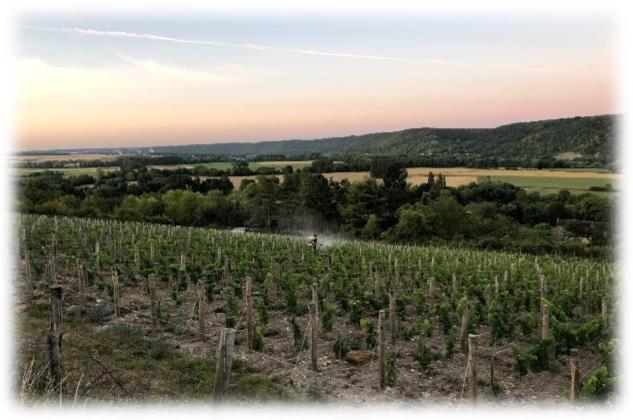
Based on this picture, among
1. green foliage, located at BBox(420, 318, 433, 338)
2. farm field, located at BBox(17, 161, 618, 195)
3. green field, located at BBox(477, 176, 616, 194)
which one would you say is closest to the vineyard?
green foliage, located at BBox(420, 318, 433, 338)

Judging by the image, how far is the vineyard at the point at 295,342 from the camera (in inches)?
264

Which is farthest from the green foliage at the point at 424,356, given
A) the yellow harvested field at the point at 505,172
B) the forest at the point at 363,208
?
the yellow harvested field at the point at 505,172

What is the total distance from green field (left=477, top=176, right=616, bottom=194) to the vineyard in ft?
177

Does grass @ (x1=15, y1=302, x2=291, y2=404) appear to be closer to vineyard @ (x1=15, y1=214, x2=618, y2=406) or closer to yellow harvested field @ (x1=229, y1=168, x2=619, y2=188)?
vineyard @ (x1=15, y1=214, x2=618, y2=406)

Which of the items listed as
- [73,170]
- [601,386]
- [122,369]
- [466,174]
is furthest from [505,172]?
[122,369]

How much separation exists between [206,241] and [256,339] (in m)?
14.1

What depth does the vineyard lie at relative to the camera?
6.71 m

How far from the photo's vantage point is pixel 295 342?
901 cm

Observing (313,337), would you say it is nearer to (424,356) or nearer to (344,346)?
(344,346)

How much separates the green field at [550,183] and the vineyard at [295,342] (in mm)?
53894

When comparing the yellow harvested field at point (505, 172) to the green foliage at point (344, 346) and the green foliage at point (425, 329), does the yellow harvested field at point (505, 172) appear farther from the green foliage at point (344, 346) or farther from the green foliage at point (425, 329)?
the green foliage at point (344, 346)

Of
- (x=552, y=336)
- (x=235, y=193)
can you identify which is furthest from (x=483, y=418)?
(x=235, y=193)

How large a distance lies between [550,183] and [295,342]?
224ft

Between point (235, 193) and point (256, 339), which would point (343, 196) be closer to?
point (235, 193)
